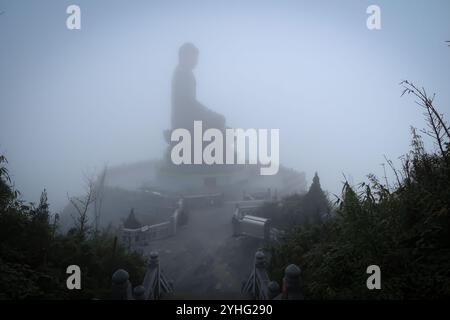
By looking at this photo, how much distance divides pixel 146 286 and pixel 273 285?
345 cm

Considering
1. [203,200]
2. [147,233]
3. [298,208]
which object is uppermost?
[203,200]

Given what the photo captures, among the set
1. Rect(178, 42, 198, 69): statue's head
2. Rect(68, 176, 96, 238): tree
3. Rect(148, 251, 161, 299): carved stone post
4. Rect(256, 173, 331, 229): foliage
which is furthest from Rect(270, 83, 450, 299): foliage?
Rect(178, 42, 198, 69): statue's head

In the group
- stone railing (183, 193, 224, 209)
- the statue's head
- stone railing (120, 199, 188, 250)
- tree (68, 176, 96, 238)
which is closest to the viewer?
tree (68, 176, 96, 238)

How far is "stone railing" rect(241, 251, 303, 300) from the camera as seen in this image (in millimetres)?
6121

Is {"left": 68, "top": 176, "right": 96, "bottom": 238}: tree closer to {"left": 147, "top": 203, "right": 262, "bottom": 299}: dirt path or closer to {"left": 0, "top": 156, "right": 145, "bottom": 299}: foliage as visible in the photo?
{"left": 0, "top": 156, "right": 145, "bottom": 299}: foliage

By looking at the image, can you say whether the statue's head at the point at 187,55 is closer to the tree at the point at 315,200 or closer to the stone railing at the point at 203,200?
the stone railing at the point at 203,200

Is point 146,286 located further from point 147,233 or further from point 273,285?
point 147,233

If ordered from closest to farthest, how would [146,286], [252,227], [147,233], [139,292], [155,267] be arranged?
[139,292] < [146,286] < [155,267] < [252,227] < [147,233]

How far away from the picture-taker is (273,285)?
726cm

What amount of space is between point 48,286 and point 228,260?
422 inches

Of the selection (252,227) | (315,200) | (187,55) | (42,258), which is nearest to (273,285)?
(42,258)

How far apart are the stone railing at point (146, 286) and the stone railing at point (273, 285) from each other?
2.78 meters

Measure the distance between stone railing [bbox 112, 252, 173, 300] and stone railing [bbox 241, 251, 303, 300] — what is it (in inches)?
110

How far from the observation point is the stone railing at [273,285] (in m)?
6.12
